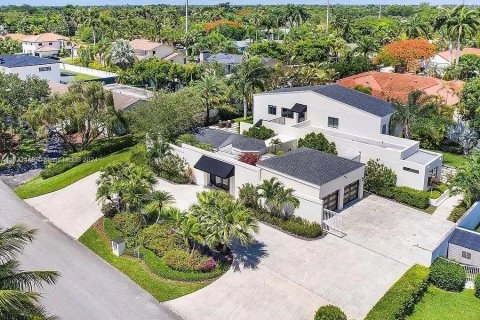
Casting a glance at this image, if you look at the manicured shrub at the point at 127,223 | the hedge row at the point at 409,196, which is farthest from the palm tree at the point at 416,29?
the manicured shrub at the point at 127,223

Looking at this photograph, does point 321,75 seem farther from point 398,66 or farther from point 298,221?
point 298,221

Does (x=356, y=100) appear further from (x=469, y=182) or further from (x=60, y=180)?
(x=60, y=180)

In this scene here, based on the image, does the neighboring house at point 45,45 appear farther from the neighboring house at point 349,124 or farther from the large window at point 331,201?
the large window at point 331,201

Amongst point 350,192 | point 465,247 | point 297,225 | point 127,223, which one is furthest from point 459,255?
point 127,223

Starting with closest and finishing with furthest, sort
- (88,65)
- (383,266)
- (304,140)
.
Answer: (383,266)
(304,140)
(88,65)

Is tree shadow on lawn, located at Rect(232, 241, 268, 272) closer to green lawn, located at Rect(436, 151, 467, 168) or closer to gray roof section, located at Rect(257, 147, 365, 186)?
gray roof section, located at Rect(257, 147, 365, 186)

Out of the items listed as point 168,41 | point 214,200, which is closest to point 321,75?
point 214,200
